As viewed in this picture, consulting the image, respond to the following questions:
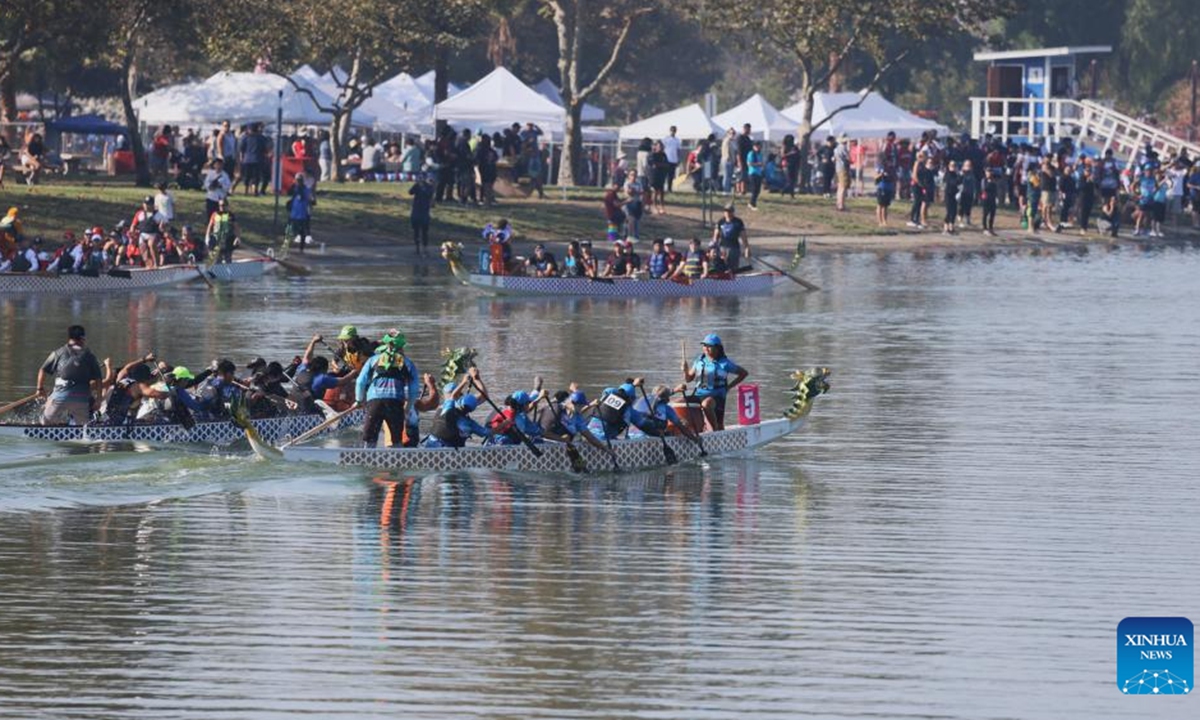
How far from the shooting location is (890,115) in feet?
290

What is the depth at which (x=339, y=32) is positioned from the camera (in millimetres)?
72062

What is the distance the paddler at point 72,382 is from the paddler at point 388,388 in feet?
13.6

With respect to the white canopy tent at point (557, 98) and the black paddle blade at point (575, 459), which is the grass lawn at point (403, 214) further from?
the black paddle blade at point (575, 459)

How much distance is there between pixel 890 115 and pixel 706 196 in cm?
1398

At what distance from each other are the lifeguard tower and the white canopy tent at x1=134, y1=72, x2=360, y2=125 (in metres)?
30.3

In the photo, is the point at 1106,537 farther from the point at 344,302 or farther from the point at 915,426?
the point at 344,302

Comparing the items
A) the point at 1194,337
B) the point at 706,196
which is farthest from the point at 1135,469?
the point at 706,196

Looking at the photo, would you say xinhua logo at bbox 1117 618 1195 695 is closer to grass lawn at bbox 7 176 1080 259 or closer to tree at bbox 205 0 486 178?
grass lawn at bbox 7 176 1080 259

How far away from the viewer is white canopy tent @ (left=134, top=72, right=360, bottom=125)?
254 ft

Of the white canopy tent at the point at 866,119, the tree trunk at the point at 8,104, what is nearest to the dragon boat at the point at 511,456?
the tree trunk at the point at 8,104

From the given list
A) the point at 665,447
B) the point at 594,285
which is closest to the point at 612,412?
the point at 665,447

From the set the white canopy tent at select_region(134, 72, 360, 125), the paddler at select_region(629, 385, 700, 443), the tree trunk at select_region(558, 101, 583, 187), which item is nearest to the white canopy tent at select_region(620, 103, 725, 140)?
the tree trunk at select_region(558, 101, 583, 187)

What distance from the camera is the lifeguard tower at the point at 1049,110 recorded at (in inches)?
3620

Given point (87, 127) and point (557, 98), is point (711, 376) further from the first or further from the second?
point (557, 98)
